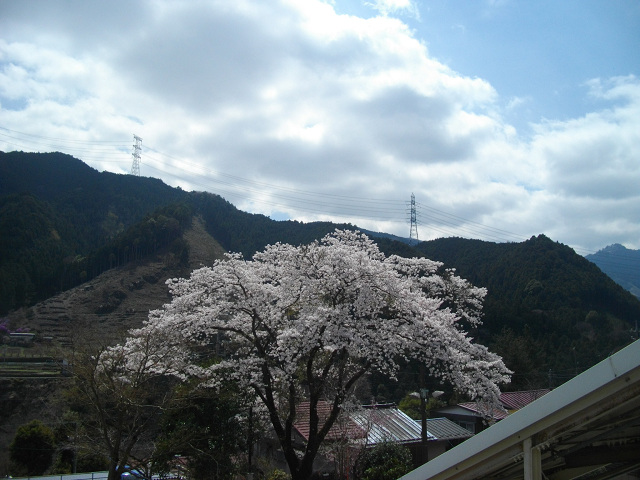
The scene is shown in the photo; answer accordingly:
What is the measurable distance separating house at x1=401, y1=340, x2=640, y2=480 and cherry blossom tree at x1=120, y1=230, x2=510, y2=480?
740 cm

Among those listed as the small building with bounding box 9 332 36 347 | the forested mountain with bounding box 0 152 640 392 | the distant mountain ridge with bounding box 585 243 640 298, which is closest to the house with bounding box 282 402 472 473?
the forested mountain with bounding box 0 152 640 392

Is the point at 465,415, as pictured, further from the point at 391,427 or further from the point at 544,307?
the point at 544,307

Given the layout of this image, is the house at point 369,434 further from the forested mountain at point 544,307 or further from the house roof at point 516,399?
the forested mountain at point 544,307

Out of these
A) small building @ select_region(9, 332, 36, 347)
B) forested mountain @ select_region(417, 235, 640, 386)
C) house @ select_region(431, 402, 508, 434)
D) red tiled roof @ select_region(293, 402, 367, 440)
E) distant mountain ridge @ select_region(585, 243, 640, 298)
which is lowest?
house @ select_region(431, 402, 508, 434)

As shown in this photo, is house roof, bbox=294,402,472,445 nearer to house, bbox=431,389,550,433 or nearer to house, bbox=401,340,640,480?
house, bbox=431,389,550,433

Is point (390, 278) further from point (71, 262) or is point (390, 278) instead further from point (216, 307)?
point (71, 262)

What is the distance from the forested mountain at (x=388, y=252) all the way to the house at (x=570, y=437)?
2637 cm

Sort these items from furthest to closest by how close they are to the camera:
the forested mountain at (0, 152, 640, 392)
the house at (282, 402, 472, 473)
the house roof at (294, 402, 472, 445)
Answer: the forested mountain at (0, 152, 640, 392), the house roof at (294, 402, 472, 445), the house at (282, 402, 472, 473)

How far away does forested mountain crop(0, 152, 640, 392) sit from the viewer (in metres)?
39.4

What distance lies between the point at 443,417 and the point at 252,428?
52.2 feet

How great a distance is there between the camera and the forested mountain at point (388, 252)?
1551 inches

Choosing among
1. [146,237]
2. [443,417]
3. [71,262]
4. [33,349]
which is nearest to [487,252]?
[443,417]

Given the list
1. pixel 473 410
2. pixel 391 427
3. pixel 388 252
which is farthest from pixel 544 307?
pixel 391 427

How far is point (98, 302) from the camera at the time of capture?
1956 inches
